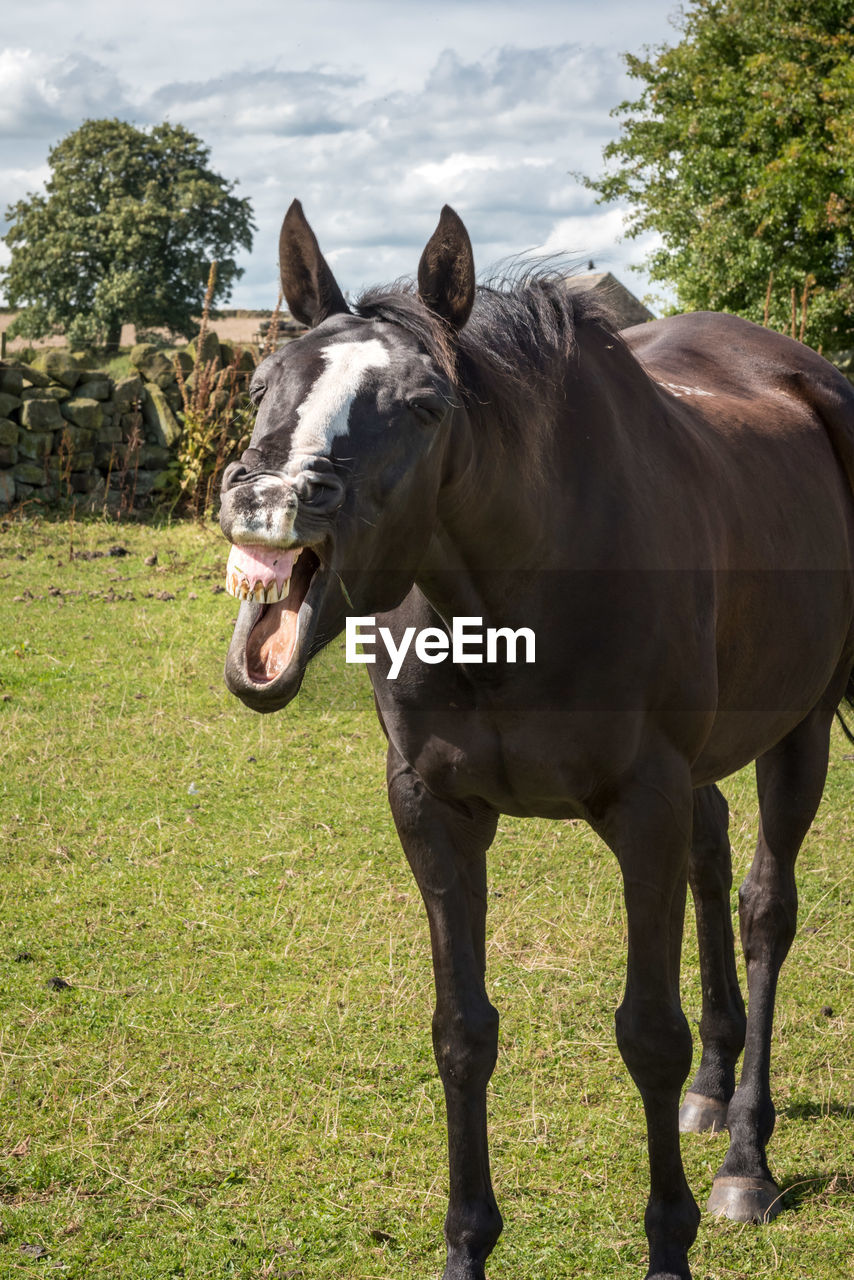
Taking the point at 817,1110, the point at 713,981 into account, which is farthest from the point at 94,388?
the point at 817,1110

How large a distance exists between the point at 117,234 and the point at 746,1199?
43.5 meters

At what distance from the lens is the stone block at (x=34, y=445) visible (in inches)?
533

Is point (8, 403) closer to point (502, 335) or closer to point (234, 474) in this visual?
point (502, 335)

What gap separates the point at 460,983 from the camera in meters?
2.68

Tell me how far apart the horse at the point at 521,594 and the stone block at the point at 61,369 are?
39.8ft

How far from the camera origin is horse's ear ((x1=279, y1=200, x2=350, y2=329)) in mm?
2152

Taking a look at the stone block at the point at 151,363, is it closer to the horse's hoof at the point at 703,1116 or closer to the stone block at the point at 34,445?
the stone block at the point at 34,445

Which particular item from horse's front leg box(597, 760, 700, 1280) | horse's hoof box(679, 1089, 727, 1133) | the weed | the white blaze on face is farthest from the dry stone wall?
the white blaze on face

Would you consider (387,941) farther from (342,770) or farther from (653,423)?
(653,423)

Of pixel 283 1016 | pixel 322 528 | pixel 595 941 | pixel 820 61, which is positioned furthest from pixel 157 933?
pixel 820 61

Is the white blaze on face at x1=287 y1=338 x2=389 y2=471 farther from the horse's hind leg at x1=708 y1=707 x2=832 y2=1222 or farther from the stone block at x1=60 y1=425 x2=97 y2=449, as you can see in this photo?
the stone block at x1=60 y1=425 x2=97 y2=449

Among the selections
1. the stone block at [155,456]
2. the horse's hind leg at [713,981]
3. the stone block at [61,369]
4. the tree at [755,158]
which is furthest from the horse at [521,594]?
the tree at [755,158]

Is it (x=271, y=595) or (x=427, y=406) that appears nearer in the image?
(x=271, y=595)

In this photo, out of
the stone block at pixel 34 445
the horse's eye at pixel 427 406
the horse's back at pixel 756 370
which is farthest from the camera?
the stone block at pixel 34 445
